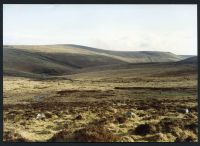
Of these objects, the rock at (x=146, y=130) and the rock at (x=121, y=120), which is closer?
the rock at (x=146, y=130)

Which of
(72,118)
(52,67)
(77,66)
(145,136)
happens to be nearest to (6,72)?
(52,67)

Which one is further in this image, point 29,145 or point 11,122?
point 11,122

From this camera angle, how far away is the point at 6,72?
396ft

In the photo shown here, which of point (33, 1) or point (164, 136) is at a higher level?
point (33, 1)

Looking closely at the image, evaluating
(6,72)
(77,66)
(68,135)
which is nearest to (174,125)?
(68,135)

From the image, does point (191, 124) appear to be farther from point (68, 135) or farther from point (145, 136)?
point (68, 135)

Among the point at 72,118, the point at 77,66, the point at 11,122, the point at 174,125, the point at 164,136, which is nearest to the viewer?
the point at 164,136

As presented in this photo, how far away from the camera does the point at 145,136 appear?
1861 centimetres

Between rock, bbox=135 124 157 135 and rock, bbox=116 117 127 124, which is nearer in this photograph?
rock, bbox=135 124 157 135

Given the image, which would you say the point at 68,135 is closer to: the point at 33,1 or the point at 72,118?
the point at 33,1

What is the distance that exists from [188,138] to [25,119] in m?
11.0

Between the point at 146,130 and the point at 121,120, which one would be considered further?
the point at 121,120

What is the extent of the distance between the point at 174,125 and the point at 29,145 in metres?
9.32

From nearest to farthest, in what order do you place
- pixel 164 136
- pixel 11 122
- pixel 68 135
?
pixel 68 135
pixel 164 136
pixel 11 122
